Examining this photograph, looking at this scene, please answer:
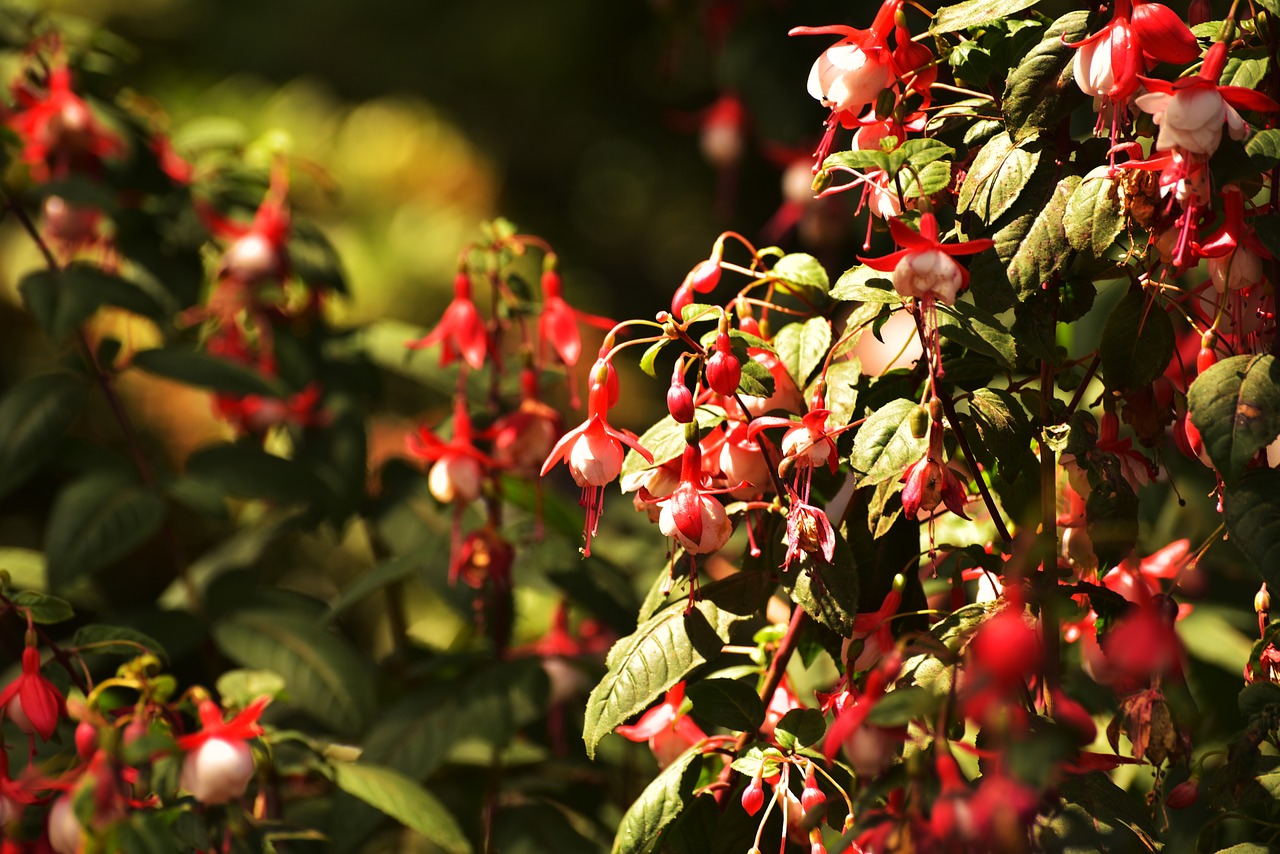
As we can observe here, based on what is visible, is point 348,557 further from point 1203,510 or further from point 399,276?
point 1203,510

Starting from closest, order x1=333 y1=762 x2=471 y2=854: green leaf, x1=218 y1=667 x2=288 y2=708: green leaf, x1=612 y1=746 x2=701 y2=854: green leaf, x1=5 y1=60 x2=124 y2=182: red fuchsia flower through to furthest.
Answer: x1=612 y1=746 x2=701 y2=854: green leaf, x1=333 y1=762 x2=471 y2=854: green leaf, x1=218 y1=667 x2=288 y2=708: green leaf, x1=5 y1=60 x2=124 y2=182: red fuchsia flower

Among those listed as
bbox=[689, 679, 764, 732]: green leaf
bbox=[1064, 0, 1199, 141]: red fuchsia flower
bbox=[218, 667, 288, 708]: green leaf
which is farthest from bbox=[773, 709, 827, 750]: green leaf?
bbox=[218, 667, 288, 708]: green leaf

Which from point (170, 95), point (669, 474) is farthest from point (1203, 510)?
point (170, 95)

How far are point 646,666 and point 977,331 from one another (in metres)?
0.18

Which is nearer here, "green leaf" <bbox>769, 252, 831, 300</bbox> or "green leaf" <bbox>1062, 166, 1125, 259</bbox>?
"green leaf" <bbox>1062, 166, 1125, 259</bbox>

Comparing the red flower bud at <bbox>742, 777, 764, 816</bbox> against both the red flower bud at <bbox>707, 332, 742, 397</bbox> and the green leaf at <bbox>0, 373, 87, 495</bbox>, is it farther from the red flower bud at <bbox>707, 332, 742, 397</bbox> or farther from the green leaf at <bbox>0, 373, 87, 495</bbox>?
the green leaf at <bbox>0, 373, 87, 495</bbox>

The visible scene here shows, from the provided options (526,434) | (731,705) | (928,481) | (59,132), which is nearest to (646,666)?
(731,705)

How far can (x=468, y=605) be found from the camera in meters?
0.78

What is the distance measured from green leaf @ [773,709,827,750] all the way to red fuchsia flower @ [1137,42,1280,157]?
0.24 metres

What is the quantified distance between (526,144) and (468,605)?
2.08 meters

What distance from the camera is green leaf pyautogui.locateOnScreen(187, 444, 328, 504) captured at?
773 mm

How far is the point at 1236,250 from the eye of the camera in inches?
16.7

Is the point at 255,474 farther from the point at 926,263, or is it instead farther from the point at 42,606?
the point at 926,263

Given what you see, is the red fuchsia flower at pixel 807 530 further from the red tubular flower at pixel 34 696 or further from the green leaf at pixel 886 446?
the red tubular flower at pixel 34 696
